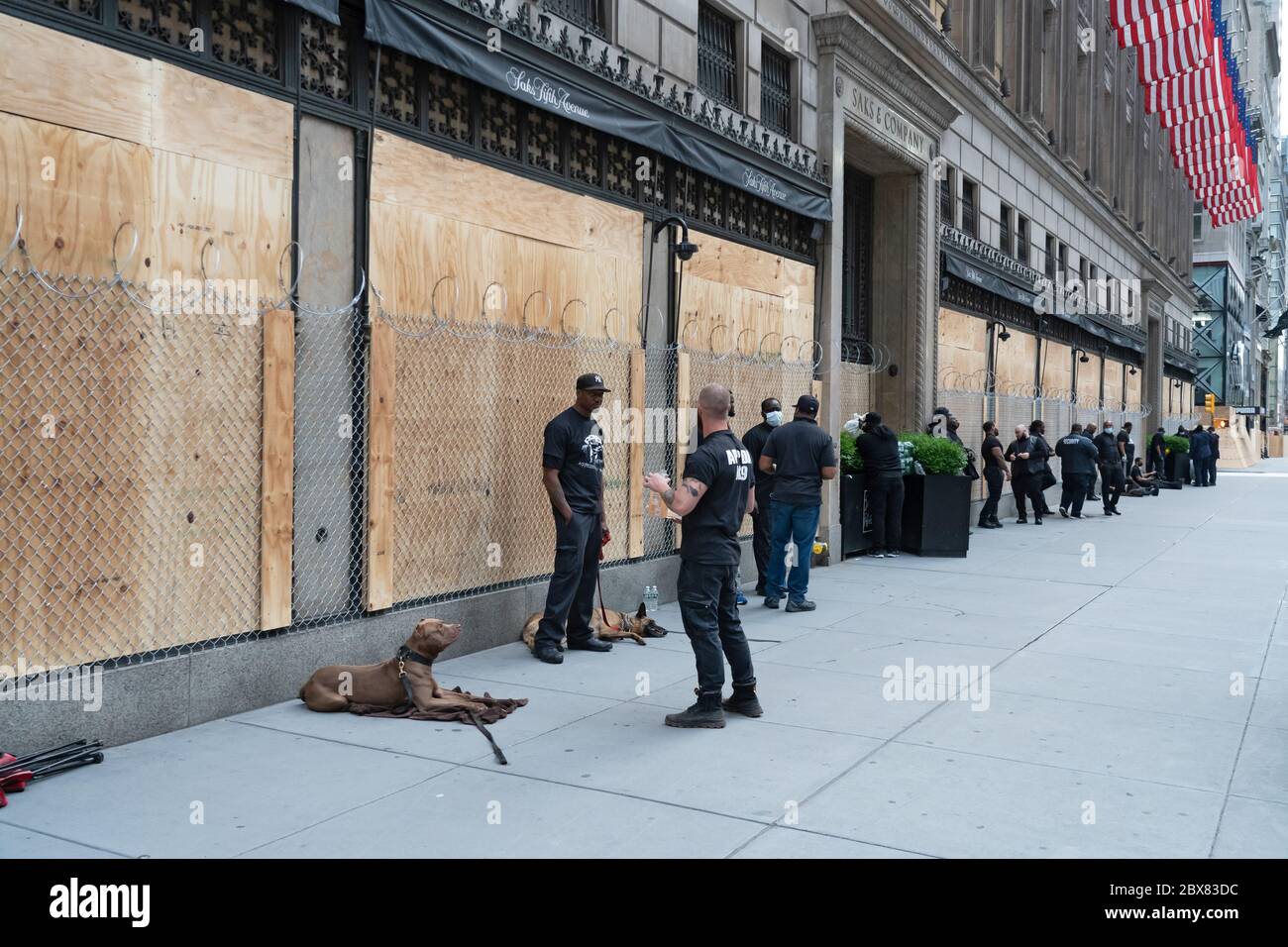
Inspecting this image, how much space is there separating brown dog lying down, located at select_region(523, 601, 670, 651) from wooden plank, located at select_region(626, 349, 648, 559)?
141 cm

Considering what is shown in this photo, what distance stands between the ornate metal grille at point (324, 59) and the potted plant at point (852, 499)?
9133mm

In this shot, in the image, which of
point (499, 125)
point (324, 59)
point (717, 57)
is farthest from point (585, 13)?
point (324, 59)

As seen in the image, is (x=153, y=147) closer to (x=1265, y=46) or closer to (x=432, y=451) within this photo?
(x=432, y=451)

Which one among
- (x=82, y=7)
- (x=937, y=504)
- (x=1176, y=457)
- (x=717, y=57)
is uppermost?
(x=717, y=57)

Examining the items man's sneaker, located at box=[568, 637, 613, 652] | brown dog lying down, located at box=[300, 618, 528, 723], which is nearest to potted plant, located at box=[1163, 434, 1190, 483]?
man's sneaker, located at box=[568, 637, 613, 652]

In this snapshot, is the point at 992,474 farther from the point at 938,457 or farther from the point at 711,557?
the point at 711,557

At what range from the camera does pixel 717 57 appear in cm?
1313

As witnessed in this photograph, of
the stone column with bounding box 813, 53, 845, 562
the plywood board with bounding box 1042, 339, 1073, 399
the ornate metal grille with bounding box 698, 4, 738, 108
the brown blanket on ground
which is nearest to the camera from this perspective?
the brown blanket on ground

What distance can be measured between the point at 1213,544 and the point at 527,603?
12.9m

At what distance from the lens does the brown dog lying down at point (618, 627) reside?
9172 millimetres

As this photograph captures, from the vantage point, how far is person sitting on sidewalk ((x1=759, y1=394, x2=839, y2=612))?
35.6 feet

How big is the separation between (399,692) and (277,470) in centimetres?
158

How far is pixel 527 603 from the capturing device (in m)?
9.59

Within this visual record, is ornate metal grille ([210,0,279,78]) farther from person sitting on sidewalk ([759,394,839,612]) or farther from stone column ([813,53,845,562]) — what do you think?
stone column ([813,53,845,562])
